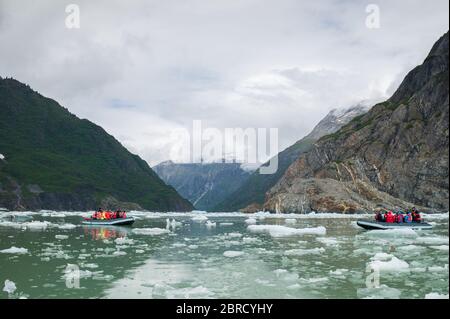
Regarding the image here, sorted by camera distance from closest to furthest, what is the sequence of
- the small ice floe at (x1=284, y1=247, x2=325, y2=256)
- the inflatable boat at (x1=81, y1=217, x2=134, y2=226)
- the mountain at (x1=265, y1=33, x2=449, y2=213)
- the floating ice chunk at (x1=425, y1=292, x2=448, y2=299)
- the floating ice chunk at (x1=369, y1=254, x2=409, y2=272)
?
the floating ice chunk at (x1=425, y1=292, x2=448, y2=299) → the floating ice chunk at (x1=369, y1=254, x2=409, y2=272) → the small ice floe at (x1=284, y1=247, x2=325, y2=256) → the inflatable boat at (x1=81, y1=217, x2=134, y2=226) → the mountain at (x1=265, y1=33, x2=449, y2=213)

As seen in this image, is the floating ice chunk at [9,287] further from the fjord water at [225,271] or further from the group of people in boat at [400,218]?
the group of people in boat at [400,218]

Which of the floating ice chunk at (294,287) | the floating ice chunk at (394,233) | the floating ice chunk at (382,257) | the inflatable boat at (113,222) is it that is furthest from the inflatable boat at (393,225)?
the floating ice chunk at (294,287)

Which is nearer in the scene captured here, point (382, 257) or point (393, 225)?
point (382, 257)

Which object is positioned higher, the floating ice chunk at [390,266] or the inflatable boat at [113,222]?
the floating ice chunk at [390,266]

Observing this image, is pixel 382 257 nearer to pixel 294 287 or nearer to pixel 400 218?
pixel 294 287

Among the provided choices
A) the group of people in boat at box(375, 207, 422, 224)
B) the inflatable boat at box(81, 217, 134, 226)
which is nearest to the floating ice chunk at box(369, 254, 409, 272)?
the group of people in boat at box(375, 207, 422, 224)

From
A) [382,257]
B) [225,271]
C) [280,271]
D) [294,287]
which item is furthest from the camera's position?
[382,257]

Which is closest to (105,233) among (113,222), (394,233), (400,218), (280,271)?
(113,222)

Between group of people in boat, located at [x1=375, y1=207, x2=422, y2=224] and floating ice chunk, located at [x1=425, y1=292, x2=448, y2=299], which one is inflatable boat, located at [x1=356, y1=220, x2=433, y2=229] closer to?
group of people in boat, located at [x1=375, y1=207, x2=422, y2=224]
